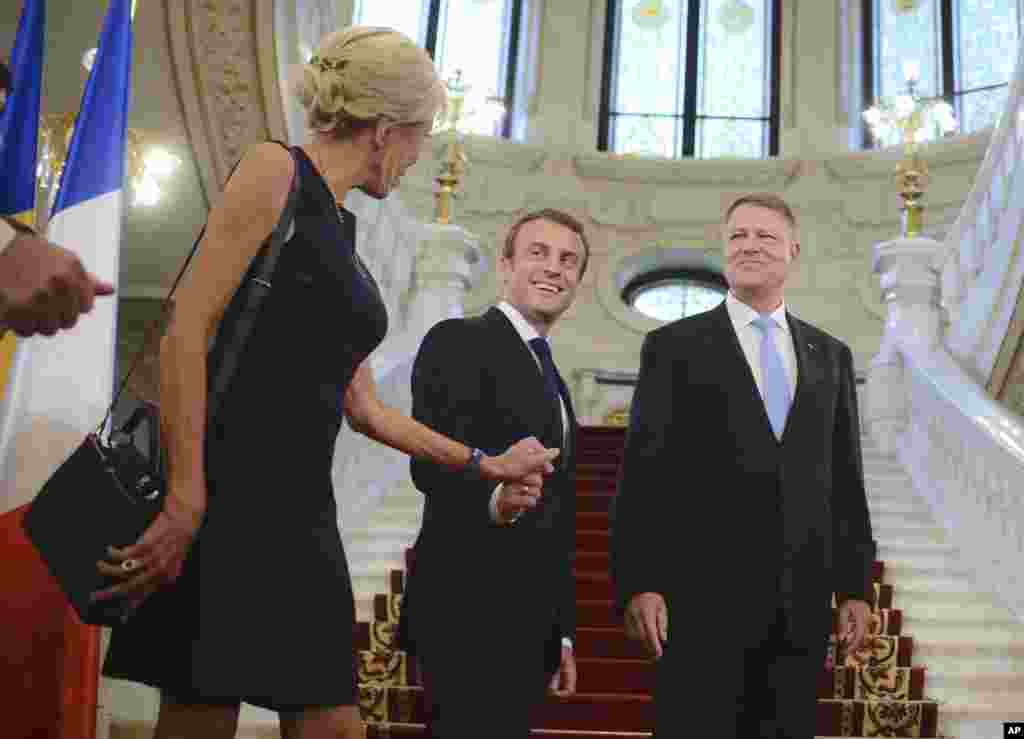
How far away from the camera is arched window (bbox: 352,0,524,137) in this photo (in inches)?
587

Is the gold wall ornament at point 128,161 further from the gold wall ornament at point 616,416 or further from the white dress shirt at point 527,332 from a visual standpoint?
the gold wall ornament at point 616,416

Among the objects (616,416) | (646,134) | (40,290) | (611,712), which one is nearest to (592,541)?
(611,712)

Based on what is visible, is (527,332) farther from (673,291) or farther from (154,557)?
(673,291)

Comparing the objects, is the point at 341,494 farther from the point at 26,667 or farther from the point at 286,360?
the point at 286,360

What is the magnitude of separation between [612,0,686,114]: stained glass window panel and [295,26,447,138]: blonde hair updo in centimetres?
1325

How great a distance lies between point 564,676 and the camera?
275cm

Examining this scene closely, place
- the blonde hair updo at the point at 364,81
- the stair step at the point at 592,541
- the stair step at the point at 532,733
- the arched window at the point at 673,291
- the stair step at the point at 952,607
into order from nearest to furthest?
the blonde hair updo at the point at 364,81 → the stair step at the point at 532,733 → the stair step at the point at 952,607 → the stair step at the point at 592,541 → the arched window at the point at 673,291

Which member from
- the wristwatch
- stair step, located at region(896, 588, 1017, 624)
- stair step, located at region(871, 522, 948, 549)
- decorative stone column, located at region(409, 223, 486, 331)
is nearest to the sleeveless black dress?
the wristwatch

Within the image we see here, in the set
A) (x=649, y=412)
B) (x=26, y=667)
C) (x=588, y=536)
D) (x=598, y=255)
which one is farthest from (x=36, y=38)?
(x=598, y=255)

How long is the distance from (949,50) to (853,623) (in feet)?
42.2

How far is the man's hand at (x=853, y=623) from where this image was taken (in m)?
2.87

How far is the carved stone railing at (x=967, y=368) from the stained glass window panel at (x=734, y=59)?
246 inches

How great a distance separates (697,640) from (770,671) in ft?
0.54

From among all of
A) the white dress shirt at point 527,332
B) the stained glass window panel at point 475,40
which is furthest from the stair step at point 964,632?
the stained glass window panel at point 475,40
